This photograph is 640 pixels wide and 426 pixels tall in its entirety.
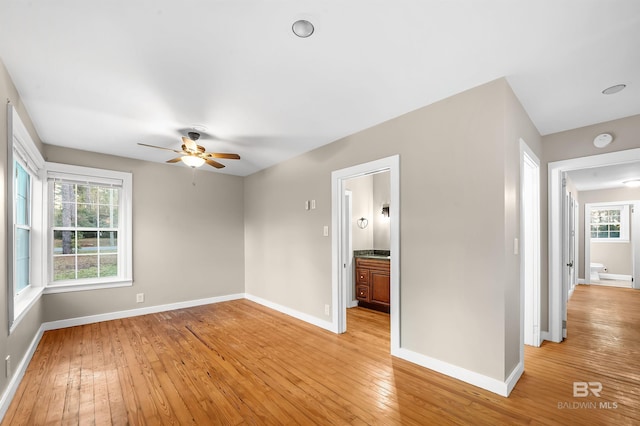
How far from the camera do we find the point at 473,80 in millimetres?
2420

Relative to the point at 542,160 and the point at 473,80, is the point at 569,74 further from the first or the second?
the point at 542,160

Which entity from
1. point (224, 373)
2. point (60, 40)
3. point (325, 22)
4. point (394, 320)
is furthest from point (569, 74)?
point (224, 373)

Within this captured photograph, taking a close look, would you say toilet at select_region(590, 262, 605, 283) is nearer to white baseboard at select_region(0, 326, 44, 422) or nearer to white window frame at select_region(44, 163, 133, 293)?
white window frame at select_region(44, 163, 133, 293)

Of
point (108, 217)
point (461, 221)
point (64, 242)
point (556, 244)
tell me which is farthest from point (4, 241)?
point (556, 244)

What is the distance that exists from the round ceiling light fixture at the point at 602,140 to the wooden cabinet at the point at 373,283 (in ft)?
9.45

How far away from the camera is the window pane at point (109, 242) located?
14.9ft

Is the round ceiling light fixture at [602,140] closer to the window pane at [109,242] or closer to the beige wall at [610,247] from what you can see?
the beige wall at [610,247]

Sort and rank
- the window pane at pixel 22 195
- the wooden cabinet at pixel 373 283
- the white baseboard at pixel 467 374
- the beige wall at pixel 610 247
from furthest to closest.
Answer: the beige wall at pixel 610 247
the wooden cabinet at pixel 373 283
the window pane at pixel 22 195
the white baseboard at pixel 467 374

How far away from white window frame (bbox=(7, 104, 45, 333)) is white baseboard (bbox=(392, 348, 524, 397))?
355 centimetres

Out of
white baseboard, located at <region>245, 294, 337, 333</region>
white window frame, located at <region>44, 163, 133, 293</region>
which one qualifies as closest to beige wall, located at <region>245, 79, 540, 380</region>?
white baseboard, located at <region>245, 294, 337, 333</region>

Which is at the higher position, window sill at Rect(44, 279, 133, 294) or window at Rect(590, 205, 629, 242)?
window at Rect(590, 205, 629, 242)

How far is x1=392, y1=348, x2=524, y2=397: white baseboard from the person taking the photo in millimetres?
2326

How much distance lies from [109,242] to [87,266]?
435 millimetres

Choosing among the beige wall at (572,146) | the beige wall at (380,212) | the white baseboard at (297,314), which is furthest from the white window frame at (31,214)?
the beige wall at (572,146)
